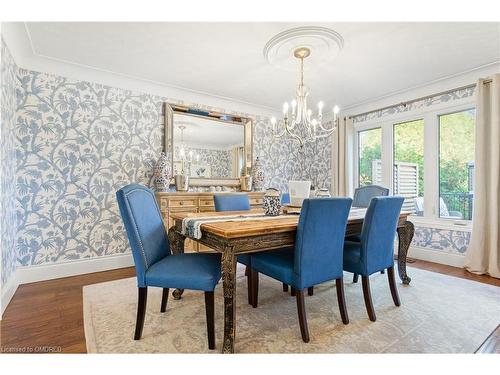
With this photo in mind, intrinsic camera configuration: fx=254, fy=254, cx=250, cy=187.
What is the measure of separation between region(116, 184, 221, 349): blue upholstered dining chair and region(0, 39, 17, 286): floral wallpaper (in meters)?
1.30

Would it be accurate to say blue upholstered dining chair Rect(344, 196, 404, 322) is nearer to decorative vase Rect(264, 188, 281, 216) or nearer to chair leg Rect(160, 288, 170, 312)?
decorative vase Rect(264, 188, 281, 216)

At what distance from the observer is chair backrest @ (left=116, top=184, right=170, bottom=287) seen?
160cm

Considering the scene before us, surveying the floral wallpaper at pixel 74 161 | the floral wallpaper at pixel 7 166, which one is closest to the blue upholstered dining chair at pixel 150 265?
the floral wallpaper at pixel 7 166

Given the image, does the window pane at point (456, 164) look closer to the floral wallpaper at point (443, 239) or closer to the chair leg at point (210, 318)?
the floral wallpaper at point (443, 239)

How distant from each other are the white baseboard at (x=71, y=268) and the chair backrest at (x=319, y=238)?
257 centimetres

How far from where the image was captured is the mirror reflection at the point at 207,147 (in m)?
3.71

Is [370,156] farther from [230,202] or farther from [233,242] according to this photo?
[233,242]

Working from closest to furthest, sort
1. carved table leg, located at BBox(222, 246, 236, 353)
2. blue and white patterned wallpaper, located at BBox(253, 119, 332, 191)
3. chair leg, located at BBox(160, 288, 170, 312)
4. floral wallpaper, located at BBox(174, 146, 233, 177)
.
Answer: carved table leg, located at BBox(222, 246, 236, 353) → chair leg, located at BBox(160, 288, 170, 312) → floral wallpaper, located at BBox(174, 146, 233, 177) → blue and white patterned wallpaper, located at BBox(253, 119, 332, 191)

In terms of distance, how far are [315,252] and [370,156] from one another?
3.27 m

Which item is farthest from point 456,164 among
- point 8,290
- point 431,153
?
point 8,290

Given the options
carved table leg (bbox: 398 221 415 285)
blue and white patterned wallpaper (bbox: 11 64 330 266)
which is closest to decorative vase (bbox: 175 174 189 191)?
blue and white patterned wallpaper (bbox: 11 64 330 266)
